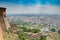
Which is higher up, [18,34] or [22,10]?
[22,10]

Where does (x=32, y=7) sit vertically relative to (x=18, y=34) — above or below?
above

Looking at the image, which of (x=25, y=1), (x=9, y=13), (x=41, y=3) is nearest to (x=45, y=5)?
(x=41, y=3)

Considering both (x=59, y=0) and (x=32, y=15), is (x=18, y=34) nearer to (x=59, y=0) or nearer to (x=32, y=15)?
(x=32, y=15)

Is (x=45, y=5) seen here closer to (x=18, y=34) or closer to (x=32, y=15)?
(x=32, y=15)

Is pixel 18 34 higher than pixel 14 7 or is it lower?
lower

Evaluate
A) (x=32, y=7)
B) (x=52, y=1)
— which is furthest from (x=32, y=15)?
(x=52, y=1)

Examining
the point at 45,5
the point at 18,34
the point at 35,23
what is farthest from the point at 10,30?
the point at 45,5

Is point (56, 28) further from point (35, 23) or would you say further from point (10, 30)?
point (10, 30)
